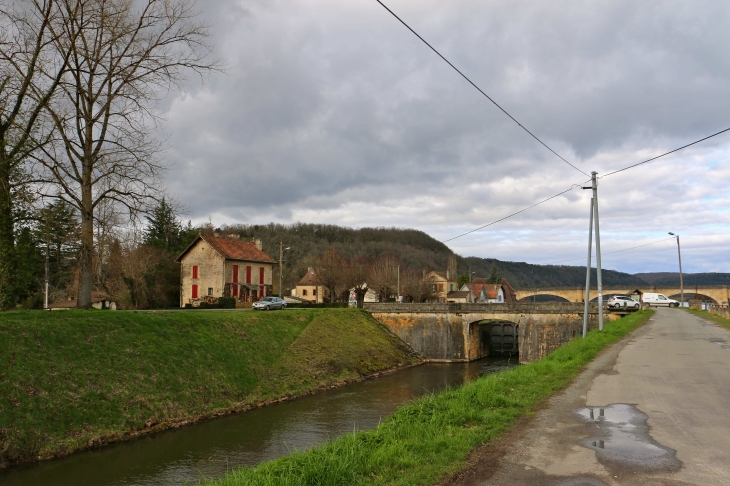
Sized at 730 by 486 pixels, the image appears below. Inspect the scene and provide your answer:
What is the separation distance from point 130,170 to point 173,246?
45.5 metres

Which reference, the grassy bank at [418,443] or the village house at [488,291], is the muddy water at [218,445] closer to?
the grassy bank at [418,443]

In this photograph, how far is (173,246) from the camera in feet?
221

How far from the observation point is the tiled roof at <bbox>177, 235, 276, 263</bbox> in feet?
173

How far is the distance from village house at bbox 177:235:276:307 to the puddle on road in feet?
146

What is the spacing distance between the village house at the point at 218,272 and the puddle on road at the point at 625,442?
4451cm

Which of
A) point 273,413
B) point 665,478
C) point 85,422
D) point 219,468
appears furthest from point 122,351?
point 665,478

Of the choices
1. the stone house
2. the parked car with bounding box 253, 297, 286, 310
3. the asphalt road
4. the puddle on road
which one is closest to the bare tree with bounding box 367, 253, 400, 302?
the stone house

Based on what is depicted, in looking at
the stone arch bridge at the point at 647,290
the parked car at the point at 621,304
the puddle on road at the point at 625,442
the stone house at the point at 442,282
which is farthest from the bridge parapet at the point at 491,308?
the stone house at the point at 442,282

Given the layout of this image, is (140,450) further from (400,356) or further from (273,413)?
(400,356)

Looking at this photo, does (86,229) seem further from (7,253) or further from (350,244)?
(350,244)

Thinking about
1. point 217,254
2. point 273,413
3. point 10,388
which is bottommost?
point 273,413

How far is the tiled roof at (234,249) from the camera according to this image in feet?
173

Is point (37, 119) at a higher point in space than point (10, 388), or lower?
higher

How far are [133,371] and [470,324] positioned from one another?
32.1 m
